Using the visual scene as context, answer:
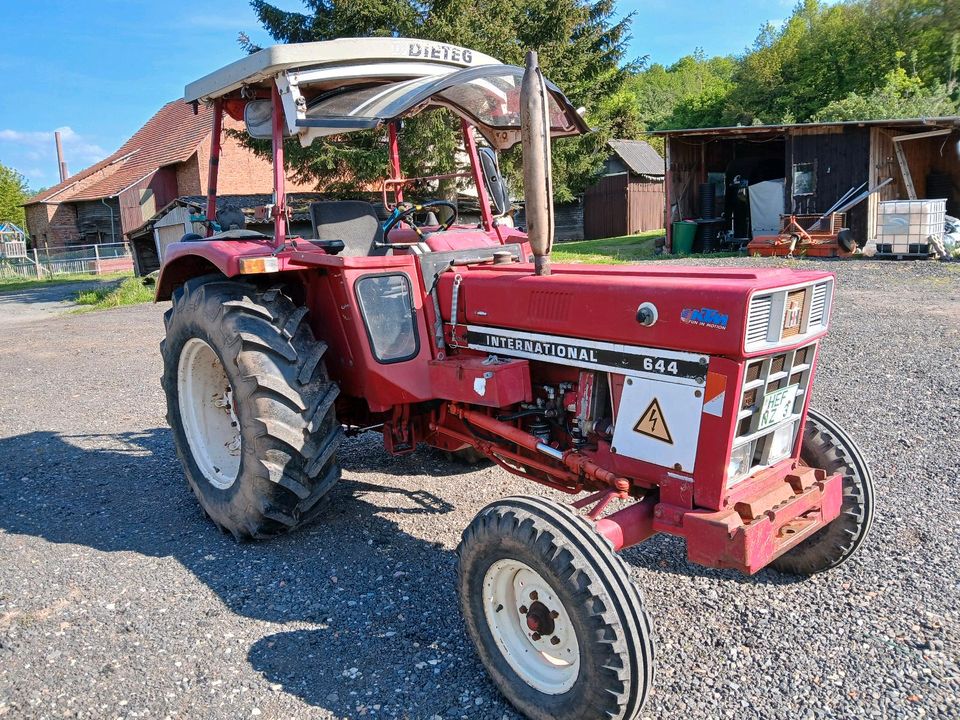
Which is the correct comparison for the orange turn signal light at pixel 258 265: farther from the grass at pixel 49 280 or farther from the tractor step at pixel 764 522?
the grass at pixel 49 280

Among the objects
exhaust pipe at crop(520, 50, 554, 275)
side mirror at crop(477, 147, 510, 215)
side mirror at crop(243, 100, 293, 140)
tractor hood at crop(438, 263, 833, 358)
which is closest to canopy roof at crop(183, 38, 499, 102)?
side mirror at crop(243, 100, 293, 140)

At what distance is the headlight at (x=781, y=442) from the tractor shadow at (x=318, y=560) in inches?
57.5

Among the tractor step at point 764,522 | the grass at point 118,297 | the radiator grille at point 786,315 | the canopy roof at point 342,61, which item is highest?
the canopy roof at point 342,61

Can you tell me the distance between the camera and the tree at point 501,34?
17.2 metres

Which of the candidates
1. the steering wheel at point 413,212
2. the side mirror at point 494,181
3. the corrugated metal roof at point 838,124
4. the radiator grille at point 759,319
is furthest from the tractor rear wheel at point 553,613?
the corrugated metal roof at point 838,124

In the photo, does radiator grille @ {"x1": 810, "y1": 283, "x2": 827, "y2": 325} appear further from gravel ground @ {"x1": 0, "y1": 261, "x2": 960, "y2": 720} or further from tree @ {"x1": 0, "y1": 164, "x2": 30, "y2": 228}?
tree @ {"x1": 0, "y1": 164, "x2": 30, "y2": 228}

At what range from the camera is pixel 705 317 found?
2.68 meters

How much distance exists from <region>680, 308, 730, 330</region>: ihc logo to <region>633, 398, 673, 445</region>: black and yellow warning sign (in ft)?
1.21

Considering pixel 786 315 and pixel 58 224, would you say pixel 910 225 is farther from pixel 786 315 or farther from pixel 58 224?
pixel 58 224

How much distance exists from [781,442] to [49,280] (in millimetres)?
32700

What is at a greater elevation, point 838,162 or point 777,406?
point 838,162

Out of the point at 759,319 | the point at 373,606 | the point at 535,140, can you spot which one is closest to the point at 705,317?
the point at 759,319

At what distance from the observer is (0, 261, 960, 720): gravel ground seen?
2.75m

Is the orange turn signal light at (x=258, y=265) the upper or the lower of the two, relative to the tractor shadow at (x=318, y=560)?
upper
